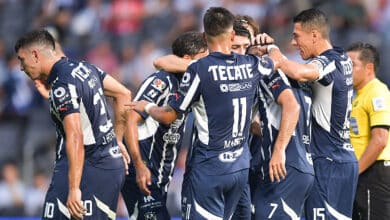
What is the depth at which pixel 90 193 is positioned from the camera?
9.03 metres

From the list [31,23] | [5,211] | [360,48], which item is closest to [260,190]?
[360,48]

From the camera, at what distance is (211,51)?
9.12 meters

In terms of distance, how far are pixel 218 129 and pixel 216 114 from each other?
14 cm

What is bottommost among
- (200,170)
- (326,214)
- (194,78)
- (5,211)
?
(5,211)

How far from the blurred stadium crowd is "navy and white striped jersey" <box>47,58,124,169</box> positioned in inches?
275

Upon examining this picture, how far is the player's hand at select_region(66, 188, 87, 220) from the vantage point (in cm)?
865

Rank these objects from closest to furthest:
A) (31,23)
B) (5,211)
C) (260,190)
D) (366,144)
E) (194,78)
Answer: (194,78) < (260,190) < (366,144) < (5,211) < (31,23)

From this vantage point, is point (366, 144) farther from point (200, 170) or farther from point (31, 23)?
point (31, 23)

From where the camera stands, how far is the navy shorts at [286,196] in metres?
9.51

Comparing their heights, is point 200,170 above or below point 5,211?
above

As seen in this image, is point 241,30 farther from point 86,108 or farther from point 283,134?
point 86,108

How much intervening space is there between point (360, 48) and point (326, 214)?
2186mm

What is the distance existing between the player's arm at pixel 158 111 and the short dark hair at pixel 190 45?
3.61ft

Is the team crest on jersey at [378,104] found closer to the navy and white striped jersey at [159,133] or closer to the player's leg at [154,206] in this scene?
the navy and white striped jersey at [159,133]
